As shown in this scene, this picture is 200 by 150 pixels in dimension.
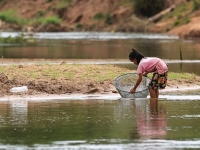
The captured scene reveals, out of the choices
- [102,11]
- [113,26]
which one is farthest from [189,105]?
[102,11]

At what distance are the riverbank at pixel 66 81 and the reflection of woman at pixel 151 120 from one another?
247 cm

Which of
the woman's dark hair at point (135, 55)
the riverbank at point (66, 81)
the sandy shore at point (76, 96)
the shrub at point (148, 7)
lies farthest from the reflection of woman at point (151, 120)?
the shrub at point (148, 7)

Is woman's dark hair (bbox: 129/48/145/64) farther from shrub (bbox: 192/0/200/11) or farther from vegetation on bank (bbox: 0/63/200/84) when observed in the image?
shrub (bbox: 192/0/200/11)

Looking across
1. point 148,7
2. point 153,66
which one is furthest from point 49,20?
point 153,66

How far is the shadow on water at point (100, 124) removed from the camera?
10547mm

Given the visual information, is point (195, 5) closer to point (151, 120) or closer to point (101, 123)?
point (151, 120)

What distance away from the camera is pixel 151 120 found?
1289 centimetres

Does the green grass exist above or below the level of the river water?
above

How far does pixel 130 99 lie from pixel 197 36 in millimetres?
38378

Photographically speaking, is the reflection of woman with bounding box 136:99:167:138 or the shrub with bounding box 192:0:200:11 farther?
the shrub with bounding box 192:0:200:11

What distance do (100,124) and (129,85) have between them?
4448mm

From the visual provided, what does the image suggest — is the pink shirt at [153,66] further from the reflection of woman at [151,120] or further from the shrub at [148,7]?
the shrub at [148,7]

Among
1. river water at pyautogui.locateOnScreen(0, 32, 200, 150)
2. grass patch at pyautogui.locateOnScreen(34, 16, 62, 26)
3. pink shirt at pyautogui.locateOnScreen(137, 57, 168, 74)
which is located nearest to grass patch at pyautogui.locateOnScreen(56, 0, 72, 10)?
grass patch at pyautogui.locateOnScreen(34, 16, 62, 26)

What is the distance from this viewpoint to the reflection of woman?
11.4m
